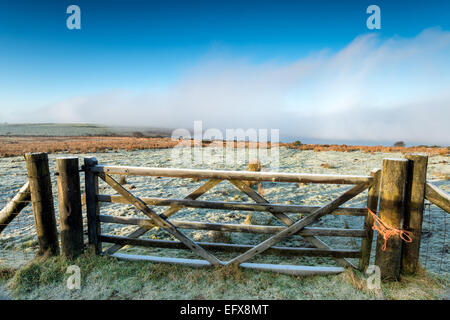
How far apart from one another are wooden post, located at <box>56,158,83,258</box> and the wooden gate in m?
0.16

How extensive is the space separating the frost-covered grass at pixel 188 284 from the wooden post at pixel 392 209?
0.81 feet

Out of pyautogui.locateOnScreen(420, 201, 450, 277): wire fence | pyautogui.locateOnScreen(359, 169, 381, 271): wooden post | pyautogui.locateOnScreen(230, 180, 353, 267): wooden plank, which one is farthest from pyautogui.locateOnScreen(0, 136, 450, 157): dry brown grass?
pyautogui.locateOnScreen(359, 169, 381, 271): wooden post

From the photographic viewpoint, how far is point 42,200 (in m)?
3.59

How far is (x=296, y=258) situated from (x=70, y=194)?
4044mm

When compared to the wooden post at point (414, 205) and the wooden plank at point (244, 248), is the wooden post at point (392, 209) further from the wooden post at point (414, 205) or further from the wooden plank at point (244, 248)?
the wooden plank at point (244, 248)

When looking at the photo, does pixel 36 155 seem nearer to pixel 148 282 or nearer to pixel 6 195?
pixel 148 282

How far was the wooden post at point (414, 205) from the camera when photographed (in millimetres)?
3166

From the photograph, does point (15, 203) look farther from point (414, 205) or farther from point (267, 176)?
point (414, 205)

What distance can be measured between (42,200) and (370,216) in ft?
16.8

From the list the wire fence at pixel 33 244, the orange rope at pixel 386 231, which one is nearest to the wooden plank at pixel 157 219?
the wire fence at pixel 33 244

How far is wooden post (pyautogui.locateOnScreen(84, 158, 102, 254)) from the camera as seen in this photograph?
3.62 meters

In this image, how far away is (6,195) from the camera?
8438 mm

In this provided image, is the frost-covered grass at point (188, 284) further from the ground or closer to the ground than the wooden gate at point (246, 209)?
closer to the ground
